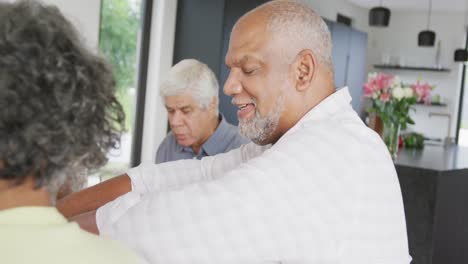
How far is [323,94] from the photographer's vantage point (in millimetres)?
1261

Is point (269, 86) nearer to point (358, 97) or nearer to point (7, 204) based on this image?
point (7, 204)

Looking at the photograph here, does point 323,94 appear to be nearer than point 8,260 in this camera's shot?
No

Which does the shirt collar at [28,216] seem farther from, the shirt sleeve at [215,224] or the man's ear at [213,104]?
the man's ear at [213,104]

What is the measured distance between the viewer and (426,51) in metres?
Answer: 9.84

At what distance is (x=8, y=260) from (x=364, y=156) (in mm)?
623

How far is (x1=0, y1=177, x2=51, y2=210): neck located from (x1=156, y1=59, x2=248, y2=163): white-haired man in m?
1.68

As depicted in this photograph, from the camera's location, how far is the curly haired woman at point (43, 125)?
0.71 meters

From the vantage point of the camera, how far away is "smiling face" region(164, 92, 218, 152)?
2502 mm

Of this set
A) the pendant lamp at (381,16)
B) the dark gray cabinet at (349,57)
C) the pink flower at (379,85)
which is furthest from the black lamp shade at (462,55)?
the pink flower at (379,85)

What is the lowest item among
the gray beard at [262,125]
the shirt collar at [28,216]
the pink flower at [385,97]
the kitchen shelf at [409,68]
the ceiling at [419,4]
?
the shirt collar at [28,216]

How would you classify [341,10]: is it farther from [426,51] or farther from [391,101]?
[391,101]

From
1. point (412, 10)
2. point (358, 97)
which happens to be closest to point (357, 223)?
point (358, 97)

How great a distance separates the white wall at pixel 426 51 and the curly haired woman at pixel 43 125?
940cm

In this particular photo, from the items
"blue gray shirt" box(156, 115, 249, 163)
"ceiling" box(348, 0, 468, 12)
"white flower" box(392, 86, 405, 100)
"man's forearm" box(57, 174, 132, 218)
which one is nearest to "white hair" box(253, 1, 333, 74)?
"man's forearm" box(57, 174, 132, 218)
